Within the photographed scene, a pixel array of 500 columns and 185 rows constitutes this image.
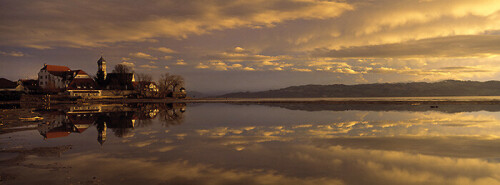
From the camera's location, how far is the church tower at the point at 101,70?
120750 mm

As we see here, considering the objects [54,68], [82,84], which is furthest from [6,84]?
[82,84]

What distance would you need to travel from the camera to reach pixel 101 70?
12250 cm

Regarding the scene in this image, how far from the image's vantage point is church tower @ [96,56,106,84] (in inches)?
4754

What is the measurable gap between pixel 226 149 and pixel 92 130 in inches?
519

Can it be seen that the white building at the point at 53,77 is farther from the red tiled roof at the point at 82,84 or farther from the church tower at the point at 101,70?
the red tiled roof at the point at 82,84

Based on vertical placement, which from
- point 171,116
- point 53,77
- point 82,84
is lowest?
point 171,116

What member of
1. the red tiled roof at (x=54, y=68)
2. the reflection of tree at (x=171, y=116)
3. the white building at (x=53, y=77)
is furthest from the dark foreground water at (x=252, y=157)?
the red tiled roof at (x=54, y=68)

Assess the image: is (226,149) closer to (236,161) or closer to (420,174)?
(236,161)

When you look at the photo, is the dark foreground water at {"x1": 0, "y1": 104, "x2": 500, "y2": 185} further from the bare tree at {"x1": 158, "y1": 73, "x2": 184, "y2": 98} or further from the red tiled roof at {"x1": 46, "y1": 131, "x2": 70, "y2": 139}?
the bare tree at {"x1": 158, "y1": 73, "x2": 184, "y2": 98}

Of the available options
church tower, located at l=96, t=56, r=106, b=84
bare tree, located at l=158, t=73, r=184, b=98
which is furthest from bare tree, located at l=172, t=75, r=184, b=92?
church tower, located at l=96, t=56, r=106, b=84

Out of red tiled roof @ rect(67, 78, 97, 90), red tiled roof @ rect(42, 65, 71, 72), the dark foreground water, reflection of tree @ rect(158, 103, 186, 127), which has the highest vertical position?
red tiled roof @ rect(42, 65, 71, 72)

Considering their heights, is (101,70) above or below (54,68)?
below

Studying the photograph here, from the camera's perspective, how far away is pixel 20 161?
528 inches

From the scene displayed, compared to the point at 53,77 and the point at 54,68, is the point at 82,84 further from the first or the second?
the point at 54,68
